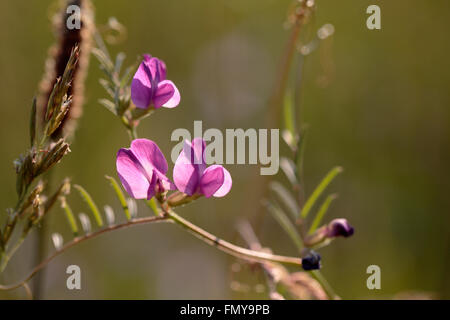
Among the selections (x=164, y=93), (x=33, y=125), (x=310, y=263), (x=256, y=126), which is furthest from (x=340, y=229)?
(x=256, y=126)

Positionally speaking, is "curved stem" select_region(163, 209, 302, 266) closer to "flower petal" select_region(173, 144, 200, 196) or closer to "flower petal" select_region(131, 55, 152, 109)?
"flower petal" select_region(173, 144, 200, 196)

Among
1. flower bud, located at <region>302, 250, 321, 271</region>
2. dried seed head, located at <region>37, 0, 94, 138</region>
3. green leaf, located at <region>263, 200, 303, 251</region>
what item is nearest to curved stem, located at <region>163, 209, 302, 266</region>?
flower bud, located at <region>302, 250, 321, 271</region>

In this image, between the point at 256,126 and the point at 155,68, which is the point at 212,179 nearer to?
the point at 155,68

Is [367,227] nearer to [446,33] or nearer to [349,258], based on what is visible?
[349,258]

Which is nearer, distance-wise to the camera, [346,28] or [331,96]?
[331,96]
